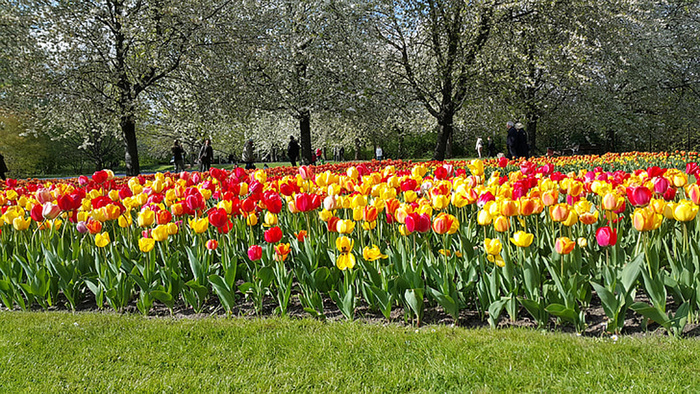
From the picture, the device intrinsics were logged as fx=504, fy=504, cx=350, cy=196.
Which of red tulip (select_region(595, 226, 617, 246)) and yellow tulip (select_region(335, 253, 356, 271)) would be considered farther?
yellow tulip (select_region(335, 253, 356, 271))

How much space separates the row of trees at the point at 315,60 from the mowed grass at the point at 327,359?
13215 millimetres

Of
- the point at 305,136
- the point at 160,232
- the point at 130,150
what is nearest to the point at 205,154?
A: the point at 130,150

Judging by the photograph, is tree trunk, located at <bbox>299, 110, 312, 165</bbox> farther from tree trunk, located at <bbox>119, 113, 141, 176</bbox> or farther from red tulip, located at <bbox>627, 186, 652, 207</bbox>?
red tulip, located at <bbox>627, 186, 652, 207</bbox>

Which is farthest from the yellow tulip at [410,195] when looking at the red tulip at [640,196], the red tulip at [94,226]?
the red tulip at [94,226]

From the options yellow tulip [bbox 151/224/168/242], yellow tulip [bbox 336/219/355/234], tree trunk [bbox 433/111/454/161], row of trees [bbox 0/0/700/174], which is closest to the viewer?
yellow tulip [bbox 336/219/355/234]

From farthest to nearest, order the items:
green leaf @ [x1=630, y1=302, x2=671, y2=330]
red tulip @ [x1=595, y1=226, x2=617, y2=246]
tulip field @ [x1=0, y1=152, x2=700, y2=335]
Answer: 1. tulip field @ [x1=0, y1=152, x2=700, y2=335]
2. red tulip @ [x1=595, y1=226, x2=617, y2=246]
3. green leaf @ [x1=630, y1=302, x2=671, y2=330]

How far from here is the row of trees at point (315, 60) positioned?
14.8m

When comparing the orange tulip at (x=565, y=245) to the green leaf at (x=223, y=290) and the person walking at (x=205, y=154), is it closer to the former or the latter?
the green leaf at (x=223, y=290)

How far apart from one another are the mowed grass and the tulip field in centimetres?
20

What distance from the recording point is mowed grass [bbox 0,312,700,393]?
8.17 feet

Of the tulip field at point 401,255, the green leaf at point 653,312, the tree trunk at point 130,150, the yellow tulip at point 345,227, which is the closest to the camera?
the green leaf at point 653,312

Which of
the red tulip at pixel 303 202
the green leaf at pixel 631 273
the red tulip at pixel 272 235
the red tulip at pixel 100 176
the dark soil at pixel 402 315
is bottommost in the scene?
the dark soil at pixel 402 315

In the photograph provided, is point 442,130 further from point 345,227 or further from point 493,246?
point 493,246

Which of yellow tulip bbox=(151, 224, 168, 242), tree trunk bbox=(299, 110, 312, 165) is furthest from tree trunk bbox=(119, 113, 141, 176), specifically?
yellow tulip bbox=(151, 224, 168, 242)
